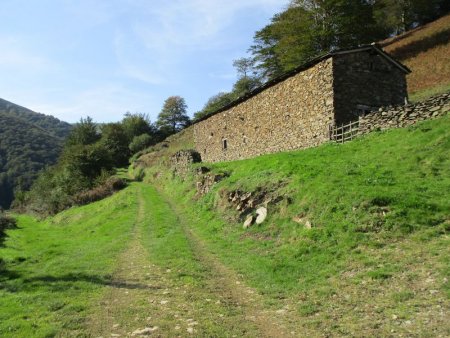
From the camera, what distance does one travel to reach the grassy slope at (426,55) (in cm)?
3688

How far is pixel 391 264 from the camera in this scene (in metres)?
9.27

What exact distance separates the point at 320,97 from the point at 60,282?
58.1 feet

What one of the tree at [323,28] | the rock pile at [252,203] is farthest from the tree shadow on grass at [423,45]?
the rock pile at [252,203]

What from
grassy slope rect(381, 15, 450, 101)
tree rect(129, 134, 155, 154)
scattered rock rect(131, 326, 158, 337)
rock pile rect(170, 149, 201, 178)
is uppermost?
grassy slope rect(381, 15, 450, 101)

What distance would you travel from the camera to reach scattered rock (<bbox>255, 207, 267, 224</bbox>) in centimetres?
1541

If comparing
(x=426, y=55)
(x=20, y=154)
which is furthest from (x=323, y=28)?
(x=20, y=154)

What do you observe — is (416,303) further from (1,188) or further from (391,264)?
(1,188)

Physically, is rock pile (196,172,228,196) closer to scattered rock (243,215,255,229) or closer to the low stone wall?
scattered rock (243,215,255,229)

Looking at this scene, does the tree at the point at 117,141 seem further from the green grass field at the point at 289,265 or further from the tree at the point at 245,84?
the green grass field at the point at 289,265

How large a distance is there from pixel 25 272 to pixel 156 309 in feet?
25.4

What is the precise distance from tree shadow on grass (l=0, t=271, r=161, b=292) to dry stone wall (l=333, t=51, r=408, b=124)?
16.0 meters

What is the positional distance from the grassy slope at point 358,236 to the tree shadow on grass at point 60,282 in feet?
10.9

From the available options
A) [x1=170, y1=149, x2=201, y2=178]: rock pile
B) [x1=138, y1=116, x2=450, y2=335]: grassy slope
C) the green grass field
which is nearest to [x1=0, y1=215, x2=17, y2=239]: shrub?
[x1=170, y1=149, x2=201, y2=178]: rock pile

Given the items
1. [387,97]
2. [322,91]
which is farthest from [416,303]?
[387,97]
